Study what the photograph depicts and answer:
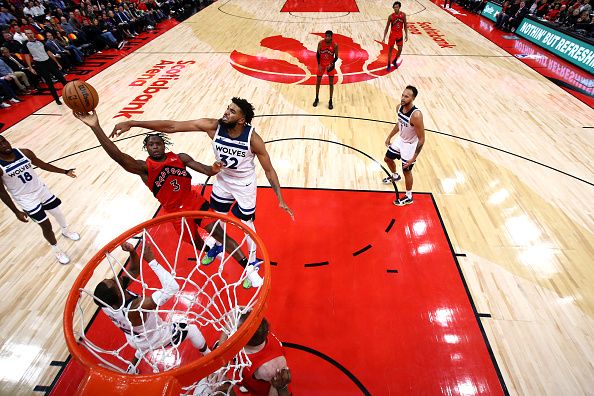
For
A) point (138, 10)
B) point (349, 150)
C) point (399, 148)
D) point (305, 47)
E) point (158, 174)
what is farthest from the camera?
point (138, 10)

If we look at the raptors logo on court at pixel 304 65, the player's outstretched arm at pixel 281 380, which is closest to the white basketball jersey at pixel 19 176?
the player's outstretched arm at pixel 281 380

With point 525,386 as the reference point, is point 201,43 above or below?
below

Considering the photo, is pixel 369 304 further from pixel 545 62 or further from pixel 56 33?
pixel 56 33

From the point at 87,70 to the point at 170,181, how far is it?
8962mm

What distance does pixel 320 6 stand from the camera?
17703mm

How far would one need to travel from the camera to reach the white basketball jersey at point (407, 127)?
13.4ft

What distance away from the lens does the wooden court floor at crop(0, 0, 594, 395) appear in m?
3.24

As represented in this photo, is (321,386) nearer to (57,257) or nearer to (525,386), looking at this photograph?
(525,386)

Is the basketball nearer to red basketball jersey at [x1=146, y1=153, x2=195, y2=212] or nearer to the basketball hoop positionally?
red basketball jersey at [x1=146, y1=153, x2=195, y2=212]

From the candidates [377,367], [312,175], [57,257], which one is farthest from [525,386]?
[57,257]

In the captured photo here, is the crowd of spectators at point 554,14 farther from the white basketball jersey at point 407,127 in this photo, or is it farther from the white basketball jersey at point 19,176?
the white basketball jersey at point 19,176

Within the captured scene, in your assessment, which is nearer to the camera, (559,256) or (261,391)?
(261,391)

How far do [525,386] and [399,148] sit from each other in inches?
114

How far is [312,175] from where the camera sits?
210 inches
